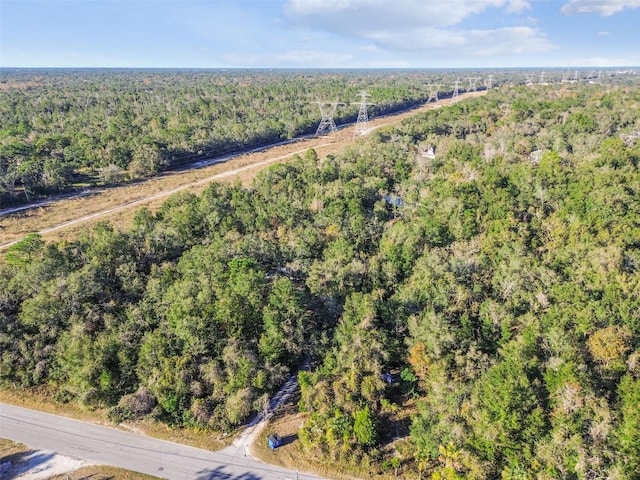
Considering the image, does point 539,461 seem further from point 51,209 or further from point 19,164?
point 19,164

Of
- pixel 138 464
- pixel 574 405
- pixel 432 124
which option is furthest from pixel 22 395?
pixel 432 124

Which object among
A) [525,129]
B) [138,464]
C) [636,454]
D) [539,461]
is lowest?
[138,464]

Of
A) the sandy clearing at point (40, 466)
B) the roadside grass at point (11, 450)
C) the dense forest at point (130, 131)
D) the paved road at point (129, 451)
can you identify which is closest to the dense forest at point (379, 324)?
the paved road at point (129, 451)

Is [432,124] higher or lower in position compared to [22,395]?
higher

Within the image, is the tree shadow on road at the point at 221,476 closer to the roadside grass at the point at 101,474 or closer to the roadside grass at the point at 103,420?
the roadside grass at the point at 103,420

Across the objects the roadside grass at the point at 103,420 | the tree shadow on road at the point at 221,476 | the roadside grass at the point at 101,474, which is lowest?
the roadside grass at the point at 101,474
